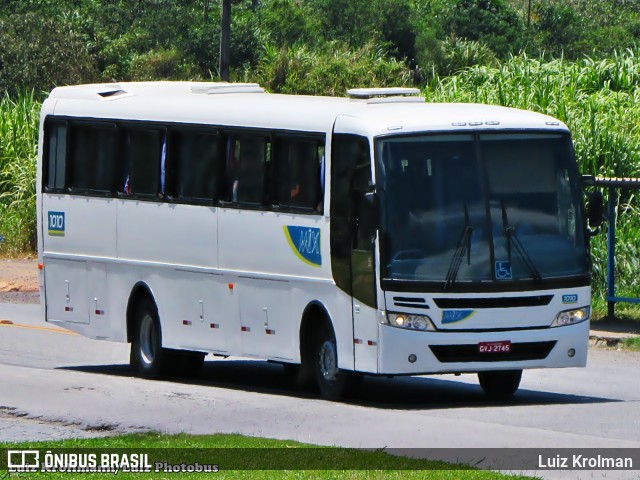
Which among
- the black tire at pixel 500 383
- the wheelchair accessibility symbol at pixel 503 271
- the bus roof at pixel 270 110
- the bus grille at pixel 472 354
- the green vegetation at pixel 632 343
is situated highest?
the bus roof at pixel 270 110

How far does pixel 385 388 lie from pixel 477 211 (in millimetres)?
2838

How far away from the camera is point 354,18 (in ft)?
→ 206

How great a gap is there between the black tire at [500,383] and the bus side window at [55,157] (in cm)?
607

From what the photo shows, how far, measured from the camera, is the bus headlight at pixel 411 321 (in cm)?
1323

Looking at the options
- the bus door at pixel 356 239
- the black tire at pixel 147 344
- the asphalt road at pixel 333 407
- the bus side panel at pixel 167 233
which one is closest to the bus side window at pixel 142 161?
the bus side panel at pixel 167 233

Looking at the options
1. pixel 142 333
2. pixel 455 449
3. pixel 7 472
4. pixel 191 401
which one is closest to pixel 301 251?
pixel 191 401

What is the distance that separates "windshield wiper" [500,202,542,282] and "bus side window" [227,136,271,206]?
2.83 meters

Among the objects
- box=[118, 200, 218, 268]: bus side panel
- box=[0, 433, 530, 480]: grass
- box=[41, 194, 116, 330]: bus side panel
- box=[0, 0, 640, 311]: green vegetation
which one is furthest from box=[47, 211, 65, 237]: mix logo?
box=[0, 0, 640, 311]: green vegetation

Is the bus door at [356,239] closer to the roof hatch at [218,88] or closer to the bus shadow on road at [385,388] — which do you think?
the bus shadow on road at [385,388]

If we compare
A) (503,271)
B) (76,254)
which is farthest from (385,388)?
(76,254)

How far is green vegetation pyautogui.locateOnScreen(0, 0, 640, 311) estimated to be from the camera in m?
27.4

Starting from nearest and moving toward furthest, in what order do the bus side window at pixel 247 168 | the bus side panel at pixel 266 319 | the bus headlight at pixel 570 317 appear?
the bus headlight at pixel 570 317 → the bus side panel at pixel 266 319 → the bus side window at pixel 247 168

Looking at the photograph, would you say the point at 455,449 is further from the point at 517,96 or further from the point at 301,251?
the point at 517,96

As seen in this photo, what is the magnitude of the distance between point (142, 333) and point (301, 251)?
3320 mm
